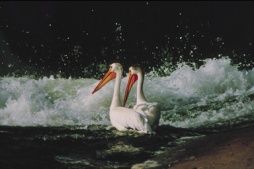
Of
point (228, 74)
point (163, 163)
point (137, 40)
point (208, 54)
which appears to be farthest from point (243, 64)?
point (163, 163)

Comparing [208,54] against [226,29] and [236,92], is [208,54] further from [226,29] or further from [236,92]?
[236,92]

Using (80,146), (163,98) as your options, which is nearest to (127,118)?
(80,146)

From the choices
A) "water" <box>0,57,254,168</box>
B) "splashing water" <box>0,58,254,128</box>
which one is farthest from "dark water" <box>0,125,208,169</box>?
"splashing water" <box>0,58,254,128</box>

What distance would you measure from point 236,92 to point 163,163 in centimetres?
659

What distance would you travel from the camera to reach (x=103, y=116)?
10.8 m

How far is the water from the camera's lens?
6910 millimetres

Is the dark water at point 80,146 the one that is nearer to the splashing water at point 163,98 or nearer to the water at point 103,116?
the water at point 103,116

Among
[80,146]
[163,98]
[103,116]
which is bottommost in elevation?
[80,146]

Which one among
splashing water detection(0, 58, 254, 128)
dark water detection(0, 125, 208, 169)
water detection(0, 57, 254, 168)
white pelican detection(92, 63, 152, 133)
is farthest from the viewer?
splashing water detection(0, 58, 254, 128)

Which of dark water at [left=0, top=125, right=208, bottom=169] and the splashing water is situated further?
the splashing water

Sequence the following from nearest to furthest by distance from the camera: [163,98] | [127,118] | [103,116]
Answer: [127,118] < [103,116] < [163,98]

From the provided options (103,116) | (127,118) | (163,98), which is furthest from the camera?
(163,98)

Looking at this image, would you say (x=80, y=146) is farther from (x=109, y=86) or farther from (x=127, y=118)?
(x=109, y=86)

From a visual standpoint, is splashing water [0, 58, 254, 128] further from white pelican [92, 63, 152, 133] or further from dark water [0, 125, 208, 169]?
dark water [0, 125, 208, 169]
